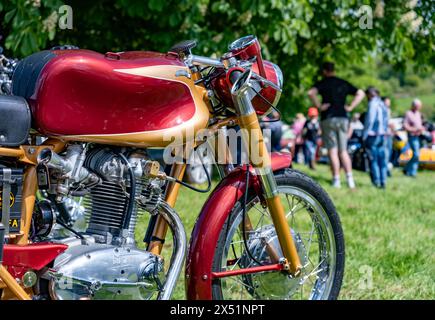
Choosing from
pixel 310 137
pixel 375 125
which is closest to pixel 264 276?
pixel 375 125

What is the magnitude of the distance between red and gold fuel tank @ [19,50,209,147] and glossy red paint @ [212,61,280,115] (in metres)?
0.10

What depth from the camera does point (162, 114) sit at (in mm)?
2947

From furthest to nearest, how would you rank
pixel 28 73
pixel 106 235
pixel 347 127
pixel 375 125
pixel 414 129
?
pixel 414 129
pixel 375 125
pixel 347 127
pixel 106 235
pixel 28 73

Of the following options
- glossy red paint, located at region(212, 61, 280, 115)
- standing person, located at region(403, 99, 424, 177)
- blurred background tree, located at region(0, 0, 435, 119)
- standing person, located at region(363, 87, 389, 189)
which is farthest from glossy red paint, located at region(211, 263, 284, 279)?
standing person, located at region(403, 99, 424, 177)

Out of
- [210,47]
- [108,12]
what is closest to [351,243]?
[210,47]

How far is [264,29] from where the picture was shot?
30.3 ft

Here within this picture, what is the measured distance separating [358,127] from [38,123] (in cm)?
1767

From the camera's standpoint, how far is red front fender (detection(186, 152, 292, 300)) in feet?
9.78

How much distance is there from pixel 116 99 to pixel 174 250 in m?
0.70

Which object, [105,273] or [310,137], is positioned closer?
[105,273]

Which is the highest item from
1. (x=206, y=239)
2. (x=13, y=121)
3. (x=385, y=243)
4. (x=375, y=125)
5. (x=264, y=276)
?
(x=13, y=121)

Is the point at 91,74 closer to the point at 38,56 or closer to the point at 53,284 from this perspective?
the point at 38,56

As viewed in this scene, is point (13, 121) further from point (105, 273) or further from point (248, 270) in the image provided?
point (248, 270)

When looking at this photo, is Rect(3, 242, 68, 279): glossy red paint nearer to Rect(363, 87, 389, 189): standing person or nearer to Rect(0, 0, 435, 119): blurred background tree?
Rect(0, 0, 435, 119): blurred background tree
